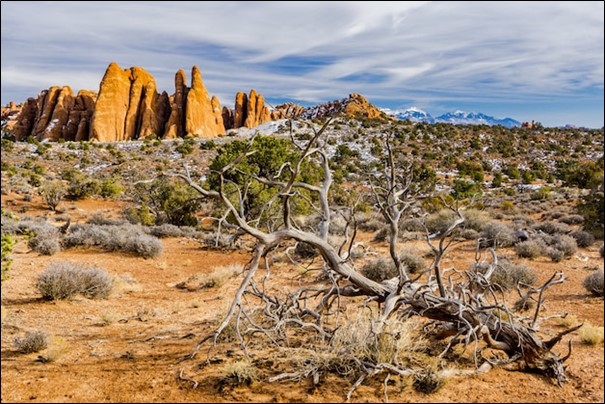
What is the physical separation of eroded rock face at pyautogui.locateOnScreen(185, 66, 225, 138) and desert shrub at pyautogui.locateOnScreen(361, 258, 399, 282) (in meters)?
62.7

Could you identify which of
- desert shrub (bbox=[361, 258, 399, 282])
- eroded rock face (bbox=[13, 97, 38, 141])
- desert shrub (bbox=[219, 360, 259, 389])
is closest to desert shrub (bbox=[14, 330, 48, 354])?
desert shrub (bbox=[219, 360, 259, 389])

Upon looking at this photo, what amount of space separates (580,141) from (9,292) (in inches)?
2439

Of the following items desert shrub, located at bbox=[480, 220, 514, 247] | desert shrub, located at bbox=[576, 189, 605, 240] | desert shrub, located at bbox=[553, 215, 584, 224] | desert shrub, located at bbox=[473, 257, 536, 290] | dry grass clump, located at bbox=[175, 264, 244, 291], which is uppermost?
desert shrub, located at bbox=[576, 189, 605, 240]

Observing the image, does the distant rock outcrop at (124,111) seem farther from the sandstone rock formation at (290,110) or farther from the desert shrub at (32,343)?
the sandstone rock formation at (290,110)

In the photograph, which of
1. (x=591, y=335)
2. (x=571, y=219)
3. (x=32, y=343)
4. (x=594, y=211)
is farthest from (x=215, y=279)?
(x=571, y=219)

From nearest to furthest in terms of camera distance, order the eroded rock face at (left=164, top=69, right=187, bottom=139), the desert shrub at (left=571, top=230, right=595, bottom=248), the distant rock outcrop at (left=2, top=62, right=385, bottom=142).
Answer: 1. the desert shrub at (left=571, top=230, right=595, bottom=248)
2. the distant rock outcrop at (left=2, top=62, right=385, bottom=142)
3. the eroded rock face at (left=164, top=69, right=187, bottom=139)

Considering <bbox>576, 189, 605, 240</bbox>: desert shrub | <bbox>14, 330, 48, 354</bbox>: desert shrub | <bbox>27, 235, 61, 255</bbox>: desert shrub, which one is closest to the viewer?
<bbox>14, 330, 48, 354</bbox>: desert shrub

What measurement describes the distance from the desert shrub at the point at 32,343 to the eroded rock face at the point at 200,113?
217 feet

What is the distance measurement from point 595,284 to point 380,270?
4.77 m

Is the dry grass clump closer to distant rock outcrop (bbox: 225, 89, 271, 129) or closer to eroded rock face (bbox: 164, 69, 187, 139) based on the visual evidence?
eroded rock face (bbox: 164, 69, 187, 139)

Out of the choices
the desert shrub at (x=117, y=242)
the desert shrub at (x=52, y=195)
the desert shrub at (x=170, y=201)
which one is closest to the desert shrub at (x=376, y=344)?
the desert shrub at (x=117, y=242)

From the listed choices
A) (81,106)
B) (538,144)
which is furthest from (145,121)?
(538,144)

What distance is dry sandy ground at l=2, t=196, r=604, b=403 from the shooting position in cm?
484

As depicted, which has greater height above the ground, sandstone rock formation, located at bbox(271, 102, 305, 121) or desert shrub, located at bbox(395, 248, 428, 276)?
sandstone rock formation, located at bbox(271, 102, 305, 121)
